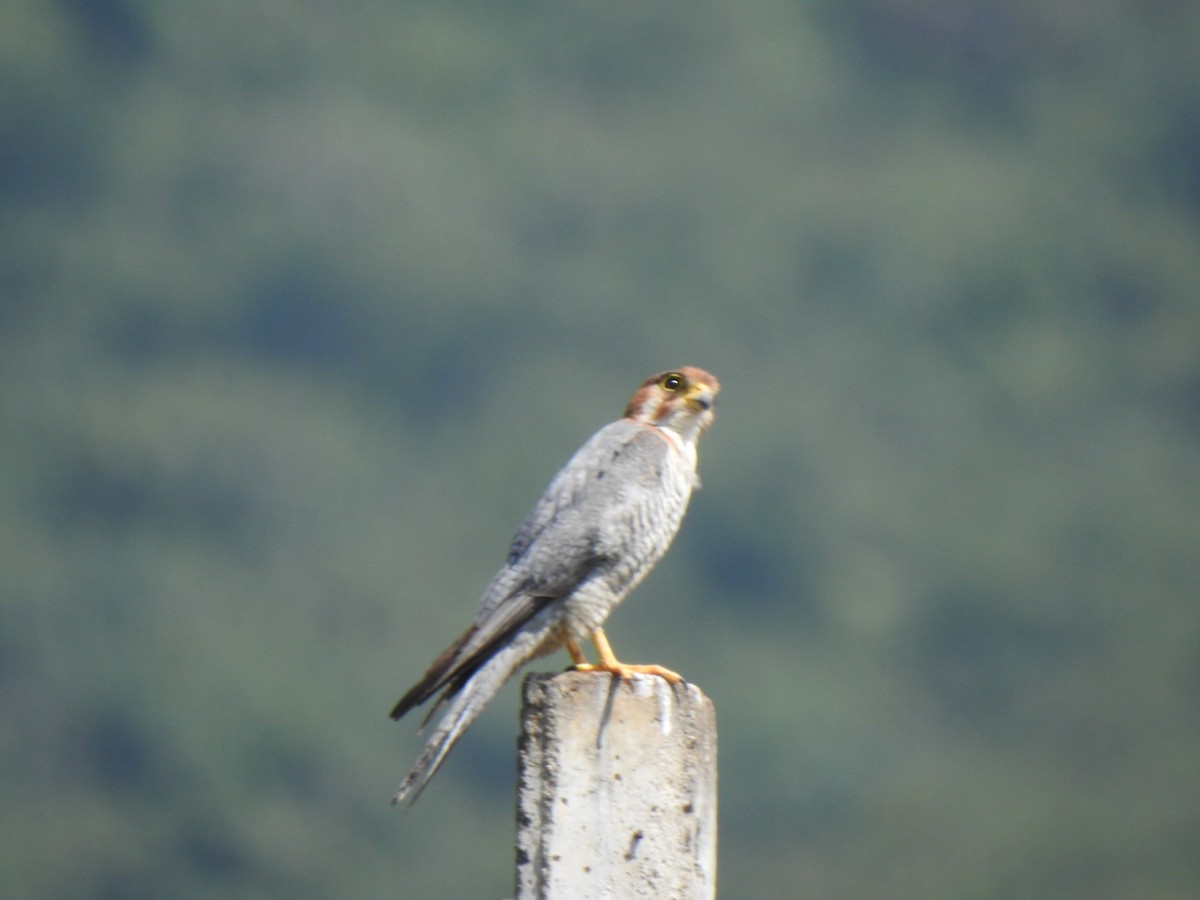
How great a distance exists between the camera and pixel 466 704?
3992mm

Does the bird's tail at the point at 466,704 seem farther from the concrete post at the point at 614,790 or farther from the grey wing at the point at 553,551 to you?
the concrete post at the point at 614,790

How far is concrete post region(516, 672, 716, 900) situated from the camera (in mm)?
3336

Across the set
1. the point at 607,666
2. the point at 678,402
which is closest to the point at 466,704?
the point at 607,666

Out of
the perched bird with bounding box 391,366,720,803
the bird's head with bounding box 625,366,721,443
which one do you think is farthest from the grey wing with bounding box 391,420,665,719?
the bird's head with bounding box 625,366,721,443

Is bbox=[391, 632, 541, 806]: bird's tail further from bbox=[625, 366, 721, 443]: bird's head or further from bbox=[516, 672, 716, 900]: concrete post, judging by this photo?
bbox=[625, 366, 721, 443]: bird's head

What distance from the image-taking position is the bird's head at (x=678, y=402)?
5.00m

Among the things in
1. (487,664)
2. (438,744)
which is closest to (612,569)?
(487,664)

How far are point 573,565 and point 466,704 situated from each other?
24.2 inches

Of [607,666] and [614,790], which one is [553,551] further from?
[614,790]

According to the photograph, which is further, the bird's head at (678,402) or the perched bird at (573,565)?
the bird's head at (678,402)

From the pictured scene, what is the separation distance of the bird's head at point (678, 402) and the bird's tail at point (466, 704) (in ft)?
3.60

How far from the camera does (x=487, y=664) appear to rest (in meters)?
4.14

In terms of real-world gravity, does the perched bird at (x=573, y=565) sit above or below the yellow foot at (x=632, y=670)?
above

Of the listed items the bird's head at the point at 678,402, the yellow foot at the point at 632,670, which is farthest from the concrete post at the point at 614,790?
the bird's head at the point at 678,402
